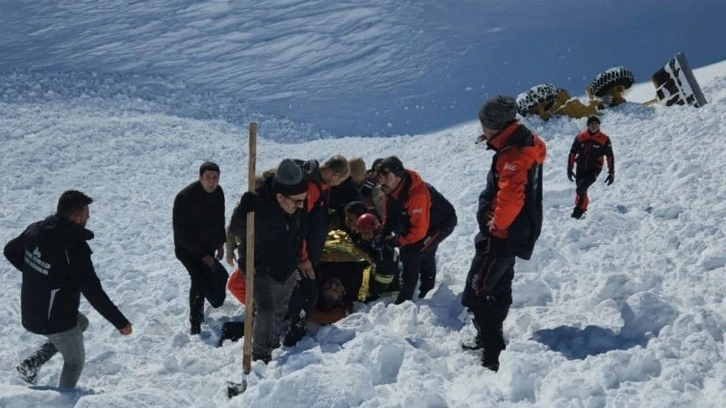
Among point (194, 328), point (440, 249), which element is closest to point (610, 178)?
point (440, 249)

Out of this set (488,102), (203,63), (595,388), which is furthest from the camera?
(203,63)

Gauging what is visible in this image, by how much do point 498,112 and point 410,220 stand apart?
1.73 metres

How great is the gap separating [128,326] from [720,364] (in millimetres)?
3869

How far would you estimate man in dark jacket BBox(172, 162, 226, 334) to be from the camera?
7.24 meters

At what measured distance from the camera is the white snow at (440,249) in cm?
492

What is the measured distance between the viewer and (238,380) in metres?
5.60

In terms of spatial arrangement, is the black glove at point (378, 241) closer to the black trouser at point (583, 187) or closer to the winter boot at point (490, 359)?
the winter boot at point (490, 359)

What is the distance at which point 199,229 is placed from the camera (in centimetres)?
730

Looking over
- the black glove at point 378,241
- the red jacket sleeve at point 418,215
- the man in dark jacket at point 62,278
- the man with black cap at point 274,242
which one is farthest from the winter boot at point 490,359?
the man in dark jacket at point 62,278

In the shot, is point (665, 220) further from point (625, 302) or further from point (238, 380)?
point (238, 380)

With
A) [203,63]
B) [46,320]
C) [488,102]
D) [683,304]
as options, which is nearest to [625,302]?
[683,304]

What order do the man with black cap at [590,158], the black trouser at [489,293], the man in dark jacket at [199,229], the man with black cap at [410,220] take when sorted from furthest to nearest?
the man with black cap at [590,158] → the man in dark jacket at [199,229] → the man with black cap at [410,220] → the black trouser at [489,293]

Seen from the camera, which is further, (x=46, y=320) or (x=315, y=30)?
(x=315, y=30)

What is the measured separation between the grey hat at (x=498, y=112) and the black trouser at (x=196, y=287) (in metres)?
3.26
